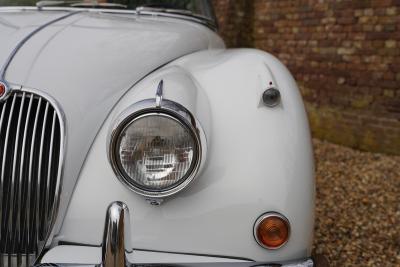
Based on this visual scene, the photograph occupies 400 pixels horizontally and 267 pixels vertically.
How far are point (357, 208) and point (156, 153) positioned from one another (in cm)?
248

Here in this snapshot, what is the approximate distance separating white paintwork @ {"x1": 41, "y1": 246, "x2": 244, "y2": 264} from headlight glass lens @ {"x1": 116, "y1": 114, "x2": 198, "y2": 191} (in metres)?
0.20

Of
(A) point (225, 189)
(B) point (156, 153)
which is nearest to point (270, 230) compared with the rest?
(A) point (225, 189)

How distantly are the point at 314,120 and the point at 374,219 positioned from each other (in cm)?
228

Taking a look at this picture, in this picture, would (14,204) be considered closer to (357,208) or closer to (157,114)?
(157,114)

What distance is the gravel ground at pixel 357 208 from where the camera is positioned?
2.77 metres

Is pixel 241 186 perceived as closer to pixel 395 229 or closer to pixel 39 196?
pixel 39 196

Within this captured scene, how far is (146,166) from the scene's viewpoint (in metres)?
1.38

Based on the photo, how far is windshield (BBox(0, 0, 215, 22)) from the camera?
7.69ft

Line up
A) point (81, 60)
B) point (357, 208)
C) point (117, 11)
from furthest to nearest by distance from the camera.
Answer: point (357, 208)
point (117, 11)
point (81, 60)

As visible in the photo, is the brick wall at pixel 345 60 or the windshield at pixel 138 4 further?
the brick wall at pixel 345 60

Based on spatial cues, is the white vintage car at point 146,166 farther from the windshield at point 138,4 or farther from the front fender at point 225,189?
the windshield at point 138,4

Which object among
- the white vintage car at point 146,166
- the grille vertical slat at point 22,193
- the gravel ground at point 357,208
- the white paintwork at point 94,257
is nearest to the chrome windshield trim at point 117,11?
the white vintage car at point 146,166

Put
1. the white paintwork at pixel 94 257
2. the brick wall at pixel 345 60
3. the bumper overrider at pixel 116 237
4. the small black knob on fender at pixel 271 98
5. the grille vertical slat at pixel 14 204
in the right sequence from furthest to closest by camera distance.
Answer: the brick wall at pixel 345 60 < the small black knob on fender at pixel 271 98 < the grille vertical slat at pixel 14 204 < the white paintwork at pixel 94 257 < the bumper overrider at pixel 116 237

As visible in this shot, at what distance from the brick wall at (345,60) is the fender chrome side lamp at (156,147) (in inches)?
143
